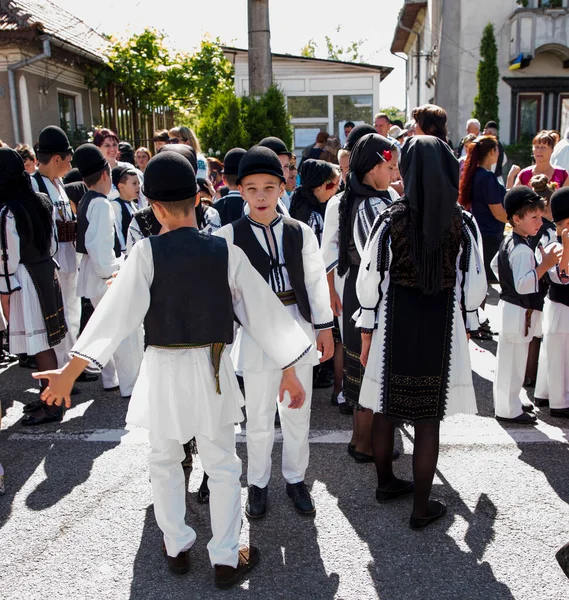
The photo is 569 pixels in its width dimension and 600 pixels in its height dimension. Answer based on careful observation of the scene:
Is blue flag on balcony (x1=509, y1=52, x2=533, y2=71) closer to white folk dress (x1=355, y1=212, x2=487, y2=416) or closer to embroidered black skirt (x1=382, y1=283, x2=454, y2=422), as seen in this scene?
white folk dress (x1=355, y1=212, x2=487, y2=416)

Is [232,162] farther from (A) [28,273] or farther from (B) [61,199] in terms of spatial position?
(A) [28,273]

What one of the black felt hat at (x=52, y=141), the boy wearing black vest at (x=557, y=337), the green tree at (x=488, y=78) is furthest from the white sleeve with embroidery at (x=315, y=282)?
the green tree at (x=488, y=78)

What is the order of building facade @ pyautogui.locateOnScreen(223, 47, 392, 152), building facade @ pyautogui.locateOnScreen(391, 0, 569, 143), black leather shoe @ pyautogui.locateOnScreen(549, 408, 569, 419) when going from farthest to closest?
1. building facade @ pyautogui.locateOnScreen(391, 0, 569, 143)
2. building facade @ pyautogui.locateOnScreen(223, 47, 392, 152)
3. black leather shoe @ pyautogui.locateOnScreen(549, 408, 569, 419)

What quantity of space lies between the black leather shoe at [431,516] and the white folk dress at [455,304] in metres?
0.54

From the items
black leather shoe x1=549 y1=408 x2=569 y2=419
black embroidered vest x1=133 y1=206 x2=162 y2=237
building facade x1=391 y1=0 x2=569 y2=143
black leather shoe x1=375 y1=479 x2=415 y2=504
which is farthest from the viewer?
building facade x1=391 y1=0 x2=569 y2=143

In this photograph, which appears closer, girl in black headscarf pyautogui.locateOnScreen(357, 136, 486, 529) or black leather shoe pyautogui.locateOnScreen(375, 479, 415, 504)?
girl in black headscarf pyautogui.locateOnScreen(357, 136, 486, 529)

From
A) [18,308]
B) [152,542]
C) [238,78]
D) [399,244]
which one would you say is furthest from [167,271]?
[238,78]

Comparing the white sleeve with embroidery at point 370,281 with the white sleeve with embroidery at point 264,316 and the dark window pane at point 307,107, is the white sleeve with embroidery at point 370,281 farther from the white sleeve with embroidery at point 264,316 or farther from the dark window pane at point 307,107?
the dark window pane at point 307,107

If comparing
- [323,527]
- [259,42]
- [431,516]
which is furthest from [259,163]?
[259,42]

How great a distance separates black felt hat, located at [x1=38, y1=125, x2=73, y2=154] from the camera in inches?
205

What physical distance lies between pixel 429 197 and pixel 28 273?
319 cm

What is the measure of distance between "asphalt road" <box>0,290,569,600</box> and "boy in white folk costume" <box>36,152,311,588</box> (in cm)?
27

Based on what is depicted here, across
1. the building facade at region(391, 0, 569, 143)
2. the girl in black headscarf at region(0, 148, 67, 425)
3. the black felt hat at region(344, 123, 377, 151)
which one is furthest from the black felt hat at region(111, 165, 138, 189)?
the building facade at region(391, 0, 569, 143)

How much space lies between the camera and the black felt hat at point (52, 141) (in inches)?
205
